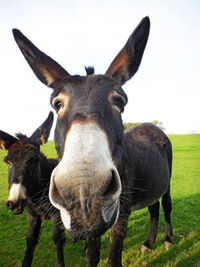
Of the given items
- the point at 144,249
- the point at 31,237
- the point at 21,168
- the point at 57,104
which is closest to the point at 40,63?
the point at 57,104

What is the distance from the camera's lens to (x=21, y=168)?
3275 millimetres

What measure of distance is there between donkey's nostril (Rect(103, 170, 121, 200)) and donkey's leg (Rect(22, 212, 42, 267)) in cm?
303

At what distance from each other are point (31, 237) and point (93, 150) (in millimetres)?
3303

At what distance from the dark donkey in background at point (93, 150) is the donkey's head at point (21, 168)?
146 cm

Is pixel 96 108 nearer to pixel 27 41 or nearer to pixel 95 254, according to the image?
pixel 27 41

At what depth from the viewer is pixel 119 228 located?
2463mm

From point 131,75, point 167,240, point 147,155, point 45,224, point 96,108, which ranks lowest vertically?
point 45,224

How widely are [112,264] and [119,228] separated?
20.2 inches

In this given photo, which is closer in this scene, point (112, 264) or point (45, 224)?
point (112, 264)

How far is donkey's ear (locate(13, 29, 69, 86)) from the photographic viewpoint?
2.39 meters

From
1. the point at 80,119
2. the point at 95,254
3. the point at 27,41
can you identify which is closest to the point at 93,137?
the point at 80,119

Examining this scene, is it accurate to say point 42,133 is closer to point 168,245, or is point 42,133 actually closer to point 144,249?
point 144,249

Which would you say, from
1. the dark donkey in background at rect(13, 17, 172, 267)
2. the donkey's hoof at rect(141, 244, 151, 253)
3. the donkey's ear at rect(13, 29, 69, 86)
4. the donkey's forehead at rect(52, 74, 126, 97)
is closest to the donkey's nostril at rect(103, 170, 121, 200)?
the dark donkey in background at rect(13, 17, 172, 267)

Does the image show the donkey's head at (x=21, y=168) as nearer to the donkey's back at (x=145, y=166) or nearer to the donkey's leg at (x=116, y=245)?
the donkey's leg at (x=116, y=245)
